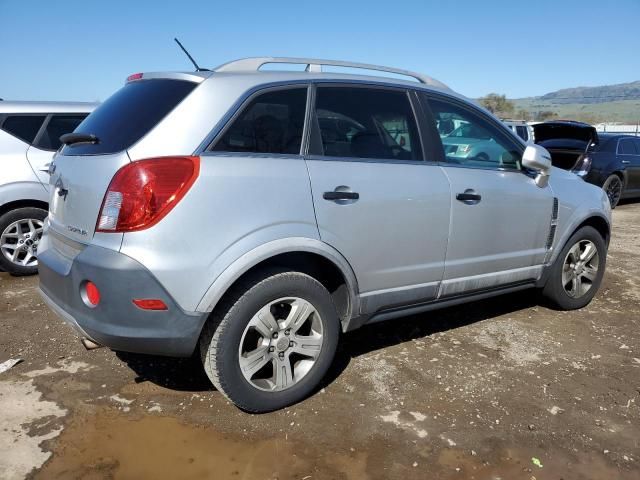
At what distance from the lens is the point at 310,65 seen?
3189 millimetres

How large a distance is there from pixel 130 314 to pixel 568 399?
2483 mm

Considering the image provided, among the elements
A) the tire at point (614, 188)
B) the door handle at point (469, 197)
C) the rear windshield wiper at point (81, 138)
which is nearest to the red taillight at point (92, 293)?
the rear windshield wiper at point (81, 138)

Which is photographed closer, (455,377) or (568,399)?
(568,399)

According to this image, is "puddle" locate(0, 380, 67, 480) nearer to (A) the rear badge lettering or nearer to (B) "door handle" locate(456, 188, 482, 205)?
(A) the rear badge lettering

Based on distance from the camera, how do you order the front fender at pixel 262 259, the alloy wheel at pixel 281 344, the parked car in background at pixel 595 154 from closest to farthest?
1. the front fender at pixel 262 259
2. the alloy wheel at pixel 281 344
3. the parked car in background at pixel 595 154

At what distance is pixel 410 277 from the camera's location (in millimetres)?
3336

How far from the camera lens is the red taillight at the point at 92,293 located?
8.29 ft

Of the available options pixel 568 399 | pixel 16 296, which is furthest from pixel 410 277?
pixel 16 296

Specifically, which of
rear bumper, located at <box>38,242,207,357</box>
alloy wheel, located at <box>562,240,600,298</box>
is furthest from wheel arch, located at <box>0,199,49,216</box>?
alloy wheel, located at <box>562,240,600,298</box>

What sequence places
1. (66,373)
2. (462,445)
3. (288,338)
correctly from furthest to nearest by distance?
(66,373) < (288,338) < (462,445)

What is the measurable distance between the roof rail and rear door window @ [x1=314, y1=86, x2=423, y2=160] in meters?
0.22

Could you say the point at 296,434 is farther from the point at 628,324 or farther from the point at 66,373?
the point at 628,324

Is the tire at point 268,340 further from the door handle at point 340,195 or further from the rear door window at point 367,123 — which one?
the rear door window at point 367,123

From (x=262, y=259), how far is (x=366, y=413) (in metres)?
1.05
